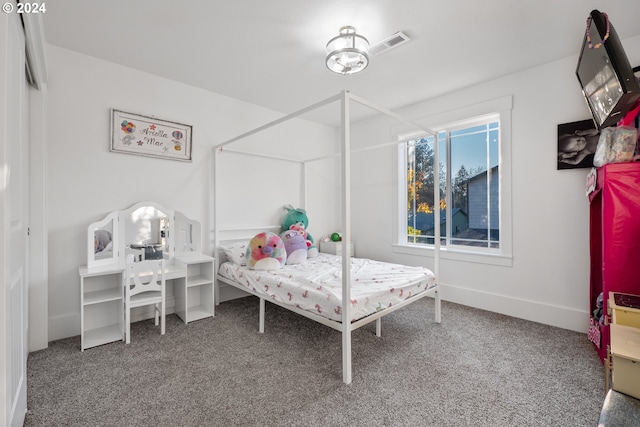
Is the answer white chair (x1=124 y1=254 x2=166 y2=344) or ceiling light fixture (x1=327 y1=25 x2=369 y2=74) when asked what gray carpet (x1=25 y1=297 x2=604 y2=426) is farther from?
ceiling light fixture (x1=327 y1=25 x2=369 y2=74)

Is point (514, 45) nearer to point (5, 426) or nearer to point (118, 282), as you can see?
point (5, 426)

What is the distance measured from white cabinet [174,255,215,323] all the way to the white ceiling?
193 centimetres

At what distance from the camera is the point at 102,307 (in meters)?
2.66

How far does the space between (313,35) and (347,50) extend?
340 mm

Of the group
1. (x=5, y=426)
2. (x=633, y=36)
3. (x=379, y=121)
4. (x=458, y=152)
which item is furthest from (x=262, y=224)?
(x=633, y=36)

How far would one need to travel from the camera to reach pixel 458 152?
362cm

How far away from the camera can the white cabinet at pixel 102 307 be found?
240 cm

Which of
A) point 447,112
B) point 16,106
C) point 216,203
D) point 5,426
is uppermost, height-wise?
point 447,112

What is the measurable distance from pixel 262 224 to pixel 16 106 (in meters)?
2.71

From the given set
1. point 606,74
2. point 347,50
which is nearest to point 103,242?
point 347,50

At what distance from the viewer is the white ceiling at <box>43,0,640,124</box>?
200 cm

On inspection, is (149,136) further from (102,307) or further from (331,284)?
(331,284)

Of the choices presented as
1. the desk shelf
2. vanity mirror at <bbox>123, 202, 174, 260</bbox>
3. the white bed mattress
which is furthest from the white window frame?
the desk shelf

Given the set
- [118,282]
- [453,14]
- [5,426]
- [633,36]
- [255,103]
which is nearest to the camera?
[5,426]
